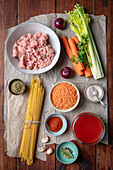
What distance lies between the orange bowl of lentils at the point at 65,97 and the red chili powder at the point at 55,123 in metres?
0.12

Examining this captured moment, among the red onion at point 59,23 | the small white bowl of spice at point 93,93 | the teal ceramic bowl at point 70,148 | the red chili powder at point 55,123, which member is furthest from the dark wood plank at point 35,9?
the teal ceramic bowl at point 70,148

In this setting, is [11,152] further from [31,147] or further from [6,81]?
[6,81]

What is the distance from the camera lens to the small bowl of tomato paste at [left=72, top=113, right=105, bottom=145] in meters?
1.91

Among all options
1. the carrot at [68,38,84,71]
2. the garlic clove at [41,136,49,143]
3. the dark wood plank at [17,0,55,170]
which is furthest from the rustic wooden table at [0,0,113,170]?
the carrot at [68,38,84,71]

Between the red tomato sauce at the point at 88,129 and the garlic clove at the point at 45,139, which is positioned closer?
the red tomato sauce at the point at 88,129

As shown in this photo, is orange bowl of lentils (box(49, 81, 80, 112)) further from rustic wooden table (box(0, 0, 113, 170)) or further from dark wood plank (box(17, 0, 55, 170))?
dark wood plank (box(17, 0, 55, 170))

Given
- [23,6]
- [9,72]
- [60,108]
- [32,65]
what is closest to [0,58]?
[9,72]

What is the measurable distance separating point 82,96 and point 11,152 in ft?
3.39

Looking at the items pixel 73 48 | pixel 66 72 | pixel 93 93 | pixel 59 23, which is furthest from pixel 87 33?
pixel 93 93

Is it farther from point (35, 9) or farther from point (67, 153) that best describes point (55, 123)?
point (35, 9)

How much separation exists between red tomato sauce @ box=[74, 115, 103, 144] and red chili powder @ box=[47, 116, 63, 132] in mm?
206

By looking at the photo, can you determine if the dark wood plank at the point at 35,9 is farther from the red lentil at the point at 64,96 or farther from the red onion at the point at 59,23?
the red lentil at the point at 64,96

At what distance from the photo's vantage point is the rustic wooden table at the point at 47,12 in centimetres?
207

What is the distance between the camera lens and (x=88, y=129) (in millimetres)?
1911
